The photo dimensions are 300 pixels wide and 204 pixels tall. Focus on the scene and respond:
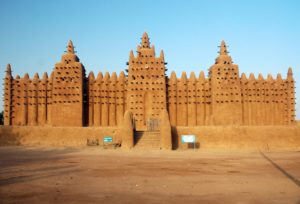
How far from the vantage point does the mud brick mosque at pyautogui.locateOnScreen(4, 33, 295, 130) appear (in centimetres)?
3419

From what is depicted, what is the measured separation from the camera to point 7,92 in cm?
3512

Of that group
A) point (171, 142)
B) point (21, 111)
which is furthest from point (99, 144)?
point (21, 111)

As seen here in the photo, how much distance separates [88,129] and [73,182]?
1703 cm

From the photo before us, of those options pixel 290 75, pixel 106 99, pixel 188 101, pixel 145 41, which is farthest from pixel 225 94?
pixel 106 99

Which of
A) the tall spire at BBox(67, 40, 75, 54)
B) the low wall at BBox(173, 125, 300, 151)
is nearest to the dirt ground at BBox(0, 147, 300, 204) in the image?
the low wall at BBox(173, 125, 300, 151)

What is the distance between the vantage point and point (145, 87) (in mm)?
34719

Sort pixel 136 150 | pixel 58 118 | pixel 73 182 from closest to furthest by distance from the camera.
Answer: pixel 73 182, pixel 136 150, pixel 58 118

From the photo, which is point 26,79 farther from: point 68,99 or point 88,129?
point 88,129

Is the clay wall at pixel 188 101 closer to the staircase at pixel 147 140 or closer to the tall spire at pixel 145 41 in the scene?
the tall spire at pixel 145 41

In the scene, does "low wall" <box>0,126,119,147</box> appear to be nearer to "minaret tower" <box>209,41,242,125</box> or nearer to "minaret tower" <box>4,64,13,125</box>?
"minaret tower" <box>4,64,13,125</box>

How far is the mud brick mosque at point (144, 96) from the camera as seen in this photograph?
34.2 meters

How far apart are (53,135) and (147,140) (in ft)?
26.7

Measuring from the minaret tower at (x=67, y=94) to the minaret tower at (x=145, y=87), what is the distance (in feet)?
17.0

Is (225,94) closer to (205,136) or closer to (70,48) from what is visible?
(205,136)
